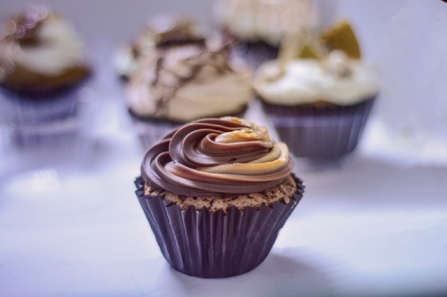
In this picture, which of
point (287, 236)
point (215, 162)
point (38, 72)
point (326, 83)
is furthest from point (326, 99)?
point (38, 72)

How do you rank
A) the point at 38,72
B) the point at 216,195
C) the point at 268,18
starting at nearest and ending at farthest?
the point at 216,195 < the point at 38,72 < the point at 268,18

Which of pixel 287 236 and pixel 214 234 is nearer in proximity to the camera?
pixel 214 234

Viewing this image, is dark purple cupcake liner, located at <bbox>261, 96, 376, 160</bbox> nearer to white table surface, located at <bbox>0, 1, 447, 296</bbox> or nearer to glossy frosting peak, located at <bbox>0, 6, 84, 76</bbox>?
white table surface, located at <bbox>0, 1, 447, 296</bbox>

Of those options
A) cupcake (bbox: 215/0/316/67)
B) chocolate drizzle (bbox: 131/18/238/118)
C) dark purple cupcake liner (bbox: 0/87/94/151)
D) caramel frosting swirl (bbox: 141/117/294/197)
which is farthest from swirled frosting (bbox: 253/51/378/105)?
cupcake (bbox: 215/0/316/67)

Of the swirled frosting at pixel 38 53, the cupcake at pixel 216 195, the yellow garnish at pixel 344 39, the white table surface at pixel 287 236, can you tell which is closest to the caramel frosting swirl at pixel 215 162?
the cupcake at pixel 216 195

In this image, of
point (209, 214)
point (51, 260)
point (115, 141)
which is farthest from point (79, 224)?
point (115, 141)

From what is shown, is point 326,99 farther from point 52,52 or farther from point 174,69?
point 52,52

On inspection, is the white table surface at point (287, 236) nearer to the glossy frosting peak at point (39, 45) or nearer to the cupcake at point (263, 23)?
the glossy frosting peak at point (39, 45)
